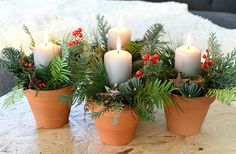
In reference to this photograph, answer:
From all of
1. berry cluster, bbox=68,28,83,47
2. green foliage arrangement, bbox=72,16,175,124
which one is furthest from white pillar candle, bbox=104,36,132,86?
berry cluster, bbox=68,28,83,47

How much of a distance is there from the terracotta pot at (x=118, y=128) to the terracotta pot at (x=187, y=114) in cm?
9

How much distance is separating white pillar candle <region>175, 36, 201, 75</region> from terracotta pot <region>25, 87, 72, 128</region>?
262mm

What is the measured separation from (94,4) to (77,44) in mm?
1485

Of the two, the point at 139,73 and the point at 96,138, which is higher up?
the point at 139,73

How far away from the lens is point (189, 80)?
2.58ft

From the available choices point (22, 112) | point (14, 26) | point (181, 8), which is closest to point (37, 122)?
point (22, 112)

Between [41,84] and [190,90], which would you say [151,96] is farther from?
[41,84]

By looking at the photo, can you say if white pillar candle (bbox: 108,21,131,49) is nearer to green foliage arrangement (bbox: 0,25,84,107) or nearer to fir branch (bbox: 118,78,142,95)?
green foliage arrangement (bbox: 0,25,84,107)

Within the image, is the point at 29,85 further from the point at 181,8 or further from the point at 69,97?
the point at 181,8

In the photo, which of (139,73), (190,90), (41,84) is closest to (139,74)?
(139,73)

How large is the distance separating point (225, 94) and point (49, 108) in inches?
15.9

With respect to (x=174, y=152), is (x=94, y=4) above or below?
above

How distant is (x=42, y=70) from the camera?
83 centimetres

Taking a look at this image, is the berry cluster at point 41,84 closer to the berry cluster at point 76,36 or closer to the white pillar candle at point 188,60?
the berry cluster at point 76,36
